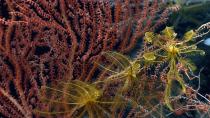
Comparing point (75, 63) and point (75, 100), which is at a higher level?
point (75, 63)

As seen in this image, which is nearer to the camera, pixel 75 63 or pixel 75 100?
pixel 75 100

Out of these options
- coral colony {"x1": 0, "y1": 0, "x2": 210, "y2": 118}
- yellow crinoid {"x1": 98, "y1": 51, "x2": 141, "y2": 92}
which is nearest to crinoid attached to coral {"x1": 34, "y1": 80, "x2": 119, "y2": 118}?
coral colony {"x1": 0, "y1": 0, "x2": 210, "y2": 118}

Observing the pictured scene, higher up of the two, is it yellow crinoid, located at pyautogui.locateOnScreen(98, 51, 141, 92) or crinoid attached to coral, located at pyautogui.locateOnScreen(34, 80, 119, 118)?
yellow crinoid, located at pyautogui.locateOnScreen(98, 51, 141, 92)

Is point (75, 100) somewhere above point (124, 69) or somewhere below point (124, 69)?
below

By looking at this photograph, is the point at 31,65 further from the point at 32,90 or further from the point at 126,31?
the point at 126,31

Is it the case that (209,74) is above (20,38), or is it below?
below

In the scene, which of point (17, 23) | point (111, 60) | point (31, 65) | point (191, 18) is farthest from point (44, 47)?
point (191, 18)

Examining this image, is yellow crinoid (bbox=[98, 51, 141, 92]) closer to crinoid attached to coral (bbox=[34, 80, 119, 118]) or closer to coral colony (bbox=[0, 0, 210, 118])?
coral colony (bbox=[0, 0, 210, 118])

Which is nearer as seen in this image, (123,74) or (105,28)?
(123,74)
